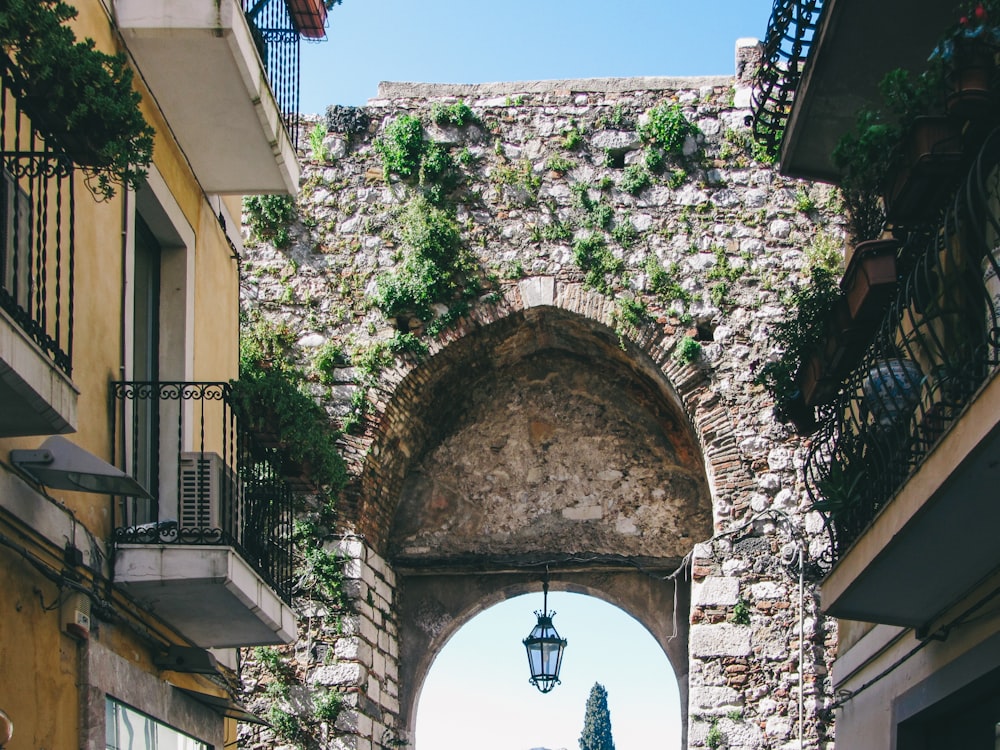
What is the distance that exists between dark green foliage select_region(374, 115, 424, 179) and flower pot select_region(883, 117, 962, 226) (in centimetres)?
720

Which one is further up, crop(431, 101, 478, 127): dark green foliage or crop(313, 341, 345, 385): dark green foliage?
crop(431, 101, 478, 127): dark green foliage

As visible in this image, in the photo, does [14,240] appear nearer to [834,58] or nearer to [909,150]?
[909,150]

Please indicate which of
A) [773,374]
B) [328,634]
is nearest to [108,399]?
[773,374]

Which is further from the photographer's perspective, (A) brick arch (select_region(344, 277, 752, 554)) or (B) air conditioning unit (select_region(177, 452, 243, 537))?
(A) brick arch (select_region(344, 277, 752, 554))

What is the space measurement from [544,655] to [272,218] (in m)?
4.31

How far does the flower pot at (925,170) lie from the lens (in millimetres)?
5426

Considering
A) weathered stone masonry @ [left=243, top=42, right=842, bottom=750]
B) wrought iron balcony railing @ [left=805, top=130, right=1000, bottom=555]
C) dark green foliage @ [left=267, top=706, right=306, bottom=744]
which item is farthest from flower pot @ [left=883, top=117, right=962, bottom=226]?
dark green foliage @ [left=267, top=706, right=306, bottom=744]

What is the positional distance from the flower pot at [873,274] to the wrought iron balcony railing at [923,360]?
0.21ft

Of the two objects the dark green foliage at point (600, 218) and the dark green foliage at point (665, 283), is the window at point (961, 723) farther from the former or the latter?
the dark green foliage at point (600, 218)

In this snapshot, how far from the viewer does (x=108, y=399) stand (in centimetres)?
646

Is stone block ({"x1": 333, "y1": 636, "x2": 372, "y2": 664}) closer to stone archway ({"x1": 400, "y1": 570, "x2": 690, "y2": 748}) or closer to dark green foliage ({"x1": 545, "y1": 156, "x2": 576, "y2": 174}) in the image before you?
stone archway ({"x1": 400, "y1": 570, "x2": 690, "y2": 748})

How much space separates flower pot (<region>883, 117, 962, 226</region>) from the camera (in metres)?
5.43

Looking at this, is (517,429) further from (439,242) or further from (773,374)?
(773,374)

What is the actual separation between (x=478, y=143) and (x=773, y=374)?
213 inches
